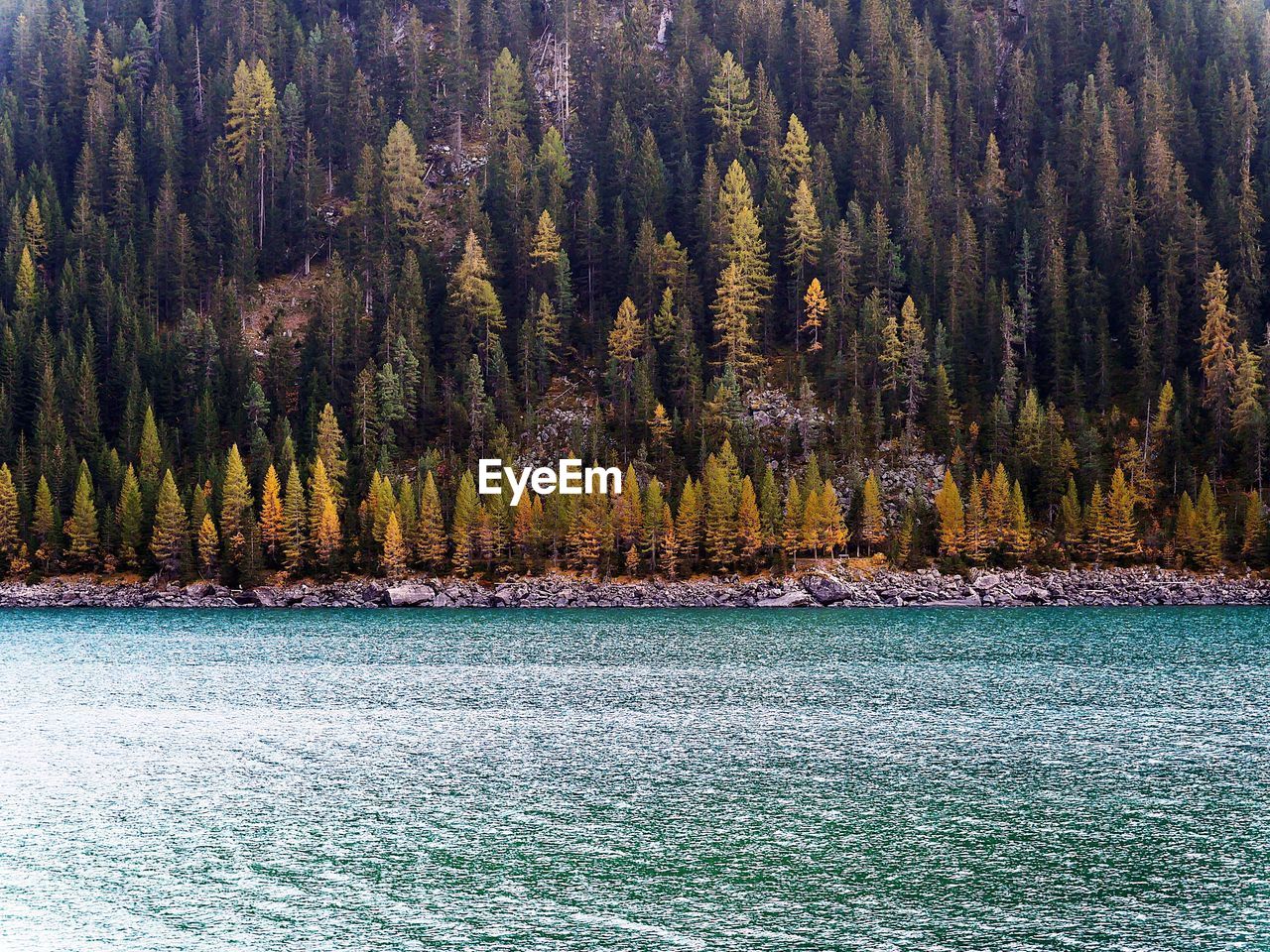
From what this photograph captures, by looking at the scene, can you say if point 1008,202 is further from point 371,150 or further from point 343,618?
point 343,618

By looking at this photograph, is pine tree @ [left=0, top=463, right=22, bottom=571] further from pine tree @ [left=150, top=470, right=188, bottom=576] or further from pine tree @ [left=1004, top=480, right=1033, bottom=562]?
pine tree @ [left=1004, top=480, right=1033, bottom=562]

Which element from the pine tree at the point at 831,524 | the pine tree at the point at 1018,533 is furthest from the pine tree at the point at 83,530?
the pine tree at the point at 1018,533

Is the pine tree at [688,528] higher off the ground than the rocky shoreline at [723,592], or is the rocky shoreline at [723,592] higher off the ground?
the pine tree at [688,528]

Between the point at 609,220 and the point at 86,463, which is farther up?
the point at 609,220

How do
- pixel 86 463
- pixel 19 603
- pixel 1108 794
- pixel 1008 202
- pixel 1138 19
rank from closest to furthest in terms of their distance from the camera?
1. pixel 1108 794
2. pixel 19 603
3. pixel 86 463
4. pixel 1008 202
5. pixel 1138 19

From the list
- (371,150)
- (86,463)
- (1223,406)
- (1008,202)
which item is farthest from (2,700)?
(1008,202)

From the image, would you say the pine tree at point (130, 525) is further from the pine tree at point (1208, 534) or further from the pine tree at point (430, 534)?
the pine tree at point (1208, 534)

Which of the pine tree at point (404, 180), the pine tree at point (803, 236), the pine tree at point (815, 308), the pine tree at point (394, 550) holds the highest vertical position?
the pine tree at point (404, 180)
